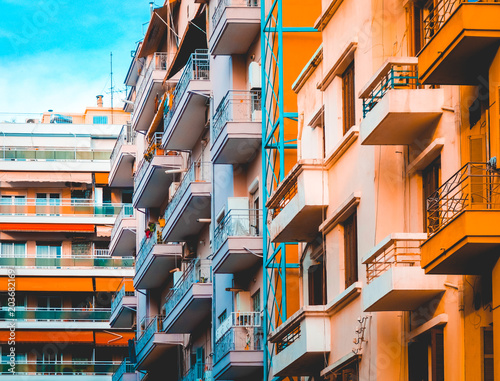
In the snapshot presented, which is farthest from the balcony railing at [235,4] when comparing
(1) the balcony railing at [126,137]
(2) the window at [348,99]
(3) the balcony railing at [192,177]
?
(1) the balcony railing at [126,137]

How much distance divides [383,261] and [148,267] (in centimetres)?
2659

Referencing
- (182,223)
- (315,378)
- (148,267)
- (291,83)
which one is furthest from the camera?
(148,267)

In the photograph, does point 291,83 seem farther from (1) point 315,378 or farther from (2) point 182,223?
(2) point 182,223

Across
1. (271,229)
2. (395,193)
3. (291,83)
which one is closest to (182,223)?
(291,83)

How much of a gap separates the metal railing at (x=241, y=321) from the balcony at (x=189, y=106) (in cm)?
687

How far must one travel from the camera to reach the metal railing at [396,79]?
18109 mm

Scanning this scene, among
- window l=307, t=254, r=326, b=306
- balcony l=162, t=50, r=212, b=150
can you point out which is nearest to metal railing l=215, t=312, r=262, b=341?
window l=307, t=254, r=326, b=306

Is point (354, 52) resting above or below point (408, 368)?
above

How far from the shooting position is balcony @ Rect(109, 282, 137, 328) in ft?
173

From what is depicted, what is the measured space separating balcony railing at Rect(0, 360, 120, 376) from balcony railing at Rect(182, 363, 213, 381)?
75.0ft

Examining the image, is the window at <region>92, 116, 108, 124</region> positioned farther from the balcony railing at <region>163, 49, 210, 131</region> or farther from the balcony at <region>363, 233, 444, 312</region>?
the balcony at <region>363, 233, 444, 312</region>

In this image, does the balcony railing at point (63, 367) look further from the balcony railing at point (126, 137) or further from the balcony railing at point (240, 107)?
the balcony railing at point (240, 107)

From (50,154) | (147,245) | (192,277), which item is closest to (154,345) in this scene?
(147,245)

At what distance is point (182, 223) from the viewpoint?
39.8m
